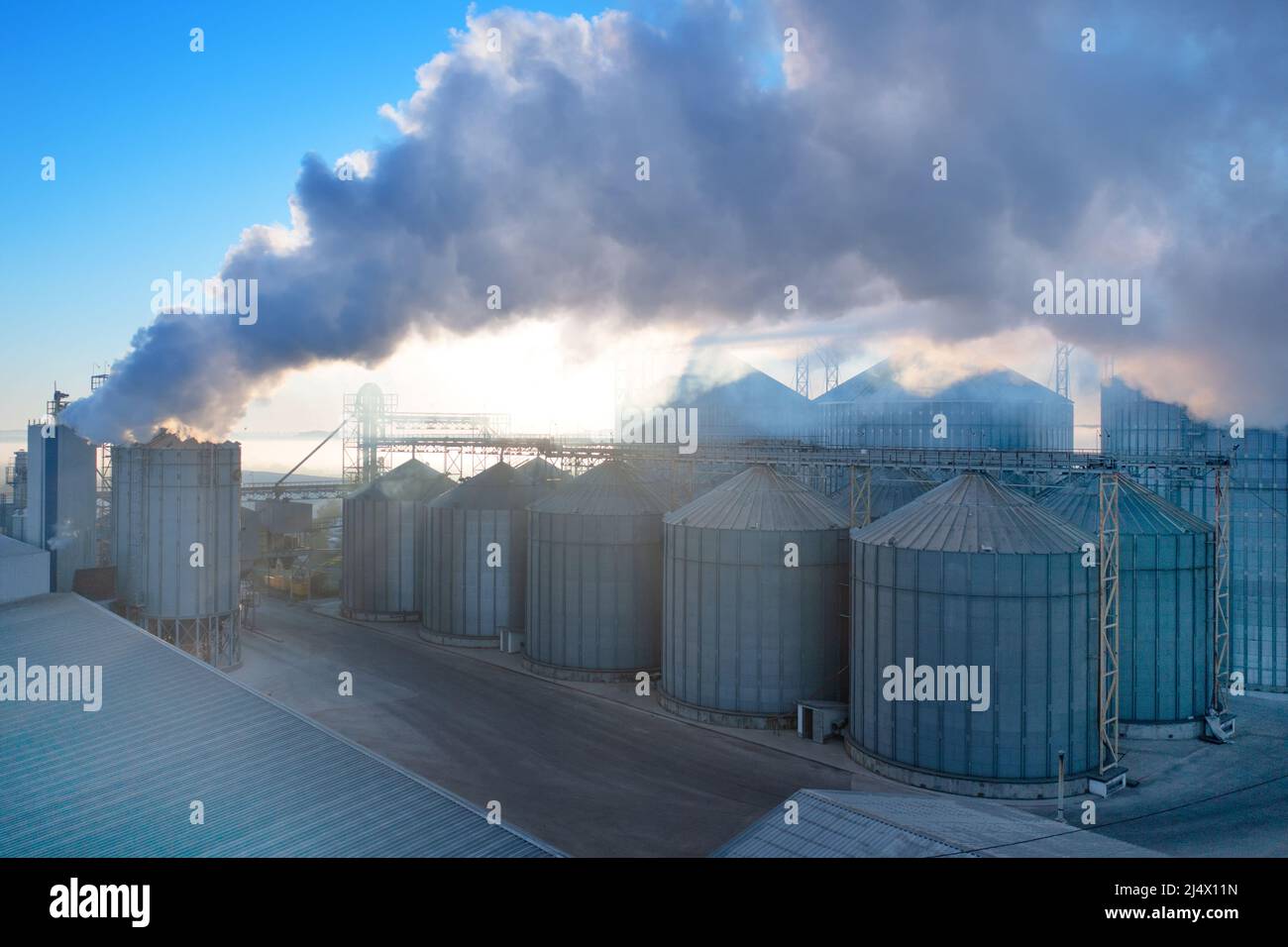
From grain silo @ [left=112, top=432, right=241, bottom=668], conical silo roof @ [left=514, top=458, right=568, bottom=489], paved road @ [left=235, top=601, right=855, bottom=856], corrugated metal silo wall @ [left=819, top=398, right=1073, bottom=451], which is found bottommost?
paved road @ [left=235, top=601, right=855, bottom=856]

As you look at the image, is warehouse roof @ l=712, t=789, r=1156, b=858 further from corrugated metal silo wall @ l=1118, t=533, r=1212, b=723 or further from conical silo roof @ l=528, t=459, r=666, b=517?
conical silo roof @ l=528, t=459, r=666, b=517

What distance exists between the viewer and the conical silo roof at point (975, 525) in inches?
1162

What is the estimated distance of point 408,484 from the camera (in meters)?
58.5

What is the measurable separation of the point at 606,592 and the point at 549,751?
11.2m

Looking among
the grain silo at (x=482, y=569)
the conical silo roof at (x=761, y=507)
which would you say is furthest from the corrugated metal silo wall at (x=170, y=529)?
the conical silo roof at (x=761, y=507)

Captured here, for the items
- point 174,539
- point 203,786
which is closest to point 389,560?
point 174,539

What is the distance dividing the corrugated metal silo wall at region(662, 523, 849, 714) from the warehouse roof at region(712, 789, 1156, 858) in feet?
51.7

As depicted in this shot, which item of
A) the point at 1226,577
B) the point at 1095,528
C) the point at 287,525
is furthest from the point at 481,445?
the point at 1226,577

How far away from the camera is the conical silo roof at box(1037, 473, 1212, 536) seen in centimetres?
3597

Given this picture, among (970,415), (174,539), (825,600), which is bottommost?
(825,600)

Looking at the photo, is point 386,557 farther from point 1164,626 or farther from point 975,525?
point 1164,626

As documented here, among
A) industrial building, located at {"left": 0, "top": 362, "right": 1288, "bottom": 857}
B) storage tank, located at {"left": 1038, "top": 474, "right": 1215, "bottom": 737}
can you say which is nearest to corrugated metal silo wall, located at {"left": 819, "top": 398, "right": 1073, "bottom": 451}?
industrial building, located at {"left": 0, "top": 362, "right": 1288, "bottom": 857}

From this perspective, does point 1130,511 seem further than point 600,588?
No
